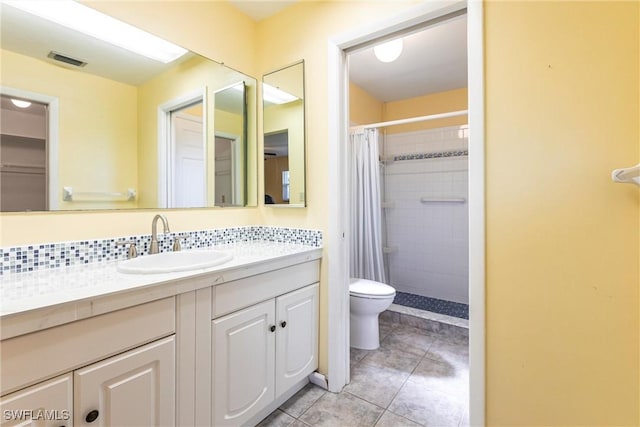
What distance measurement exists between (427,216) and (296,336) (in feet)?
7.11

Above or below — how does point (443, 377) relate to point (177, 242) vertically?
below

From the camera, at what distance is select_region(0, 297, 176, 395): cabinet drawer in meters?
0.70

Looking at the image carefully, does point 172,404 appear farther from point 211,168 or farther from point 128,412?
point 211,168

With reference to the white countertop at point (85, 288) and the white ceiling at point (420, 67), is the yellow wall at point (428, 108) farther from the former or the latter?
the white countertop at point (85, 288)

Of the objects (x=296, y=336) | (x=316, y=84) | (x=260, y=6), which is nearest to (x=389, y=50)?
(x=316, y=84)

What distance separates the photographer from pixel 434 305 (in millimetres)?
2840

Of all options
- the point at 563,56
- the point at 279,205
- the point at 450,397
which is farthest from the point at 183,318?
the point at 563,56

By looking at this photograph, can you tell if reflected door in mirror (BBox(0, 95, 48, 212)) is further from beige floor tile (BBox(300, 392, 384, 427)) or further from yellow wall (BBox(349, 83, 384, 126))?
yellow wall (BBox(349, 83, 384, 126))

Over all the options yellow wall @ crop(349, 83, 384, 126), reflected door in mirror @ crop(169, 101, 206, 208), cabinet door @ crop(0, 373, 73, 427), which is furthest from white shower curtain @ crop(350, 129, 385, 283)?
cabinet door @ crop(0, 373, 73, 427)

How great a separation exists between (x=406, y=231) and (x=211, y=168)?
2286 millimetres

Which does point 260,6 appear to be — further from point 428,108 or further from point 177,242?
point 428,108

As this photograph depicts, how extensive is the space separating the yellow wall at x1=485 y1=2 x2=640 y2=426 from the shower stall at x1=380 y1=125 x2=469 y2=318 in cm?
163

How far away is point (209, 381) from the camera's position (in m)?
1.12

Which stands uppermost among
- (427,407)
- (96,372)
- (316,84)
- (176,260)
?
(316,84)
